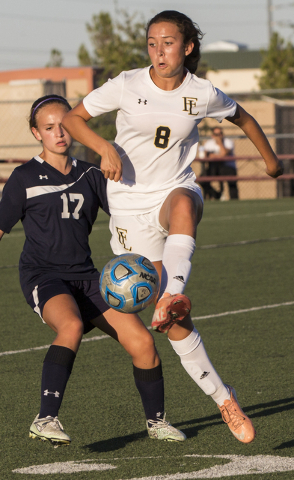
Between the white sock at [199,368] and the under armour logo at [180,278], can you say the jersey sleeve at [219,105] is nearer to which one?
the under armour logo at [180,278]

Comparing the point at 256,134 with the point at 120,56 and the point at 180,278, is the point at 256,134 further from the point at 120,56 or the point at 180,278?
the point at 120,56

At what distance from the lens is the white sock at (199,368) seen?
3.88 meters

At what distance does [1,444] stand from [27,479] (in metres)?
0.54

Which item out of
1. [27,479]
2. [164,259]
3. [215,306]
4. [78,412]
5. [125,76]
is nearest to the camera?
[27,479]

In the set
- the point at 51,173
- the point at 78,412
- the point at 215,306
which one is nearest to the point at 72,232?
the point at 51,173

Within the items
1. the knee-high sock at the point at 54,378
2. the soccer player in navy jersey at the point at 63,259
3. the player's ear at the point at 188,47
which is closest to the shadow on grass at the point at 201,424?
the soccer player in navy jersey at the point at 63,259

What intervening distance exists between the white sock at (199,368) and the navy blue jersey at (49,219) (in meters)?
0.63

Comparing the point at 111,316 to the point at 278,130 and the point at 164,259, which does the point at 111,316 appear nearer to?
the point at 164,259

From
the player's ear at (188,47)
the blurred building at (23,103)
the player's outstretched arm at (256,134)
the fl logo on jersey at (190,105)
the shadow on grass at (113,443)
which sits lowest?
the shadow on grass at (113,443)

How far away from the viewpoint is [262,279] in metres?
8.82

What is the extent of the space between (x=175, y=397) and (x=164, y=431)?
815 mm

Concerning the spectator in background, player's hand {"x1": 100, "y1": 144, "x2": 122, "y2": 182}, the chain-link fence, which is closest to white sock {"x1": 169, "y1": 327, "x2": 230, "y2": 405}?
player's hand {"x1": 100, "y1": 144, "x2": 122, "y2": 182}

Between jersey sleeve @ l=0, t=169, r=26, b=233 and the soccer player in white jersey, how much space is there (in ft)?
1.44

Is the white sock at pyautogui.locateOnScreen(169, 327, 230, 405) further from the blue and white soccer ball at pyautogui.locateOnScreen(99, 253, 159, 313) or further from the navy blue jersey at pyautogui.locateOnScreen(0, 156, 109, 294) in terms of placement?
the navy blue jersey at pyautogui.locateOnScreen(0, 156, 109, 294)
